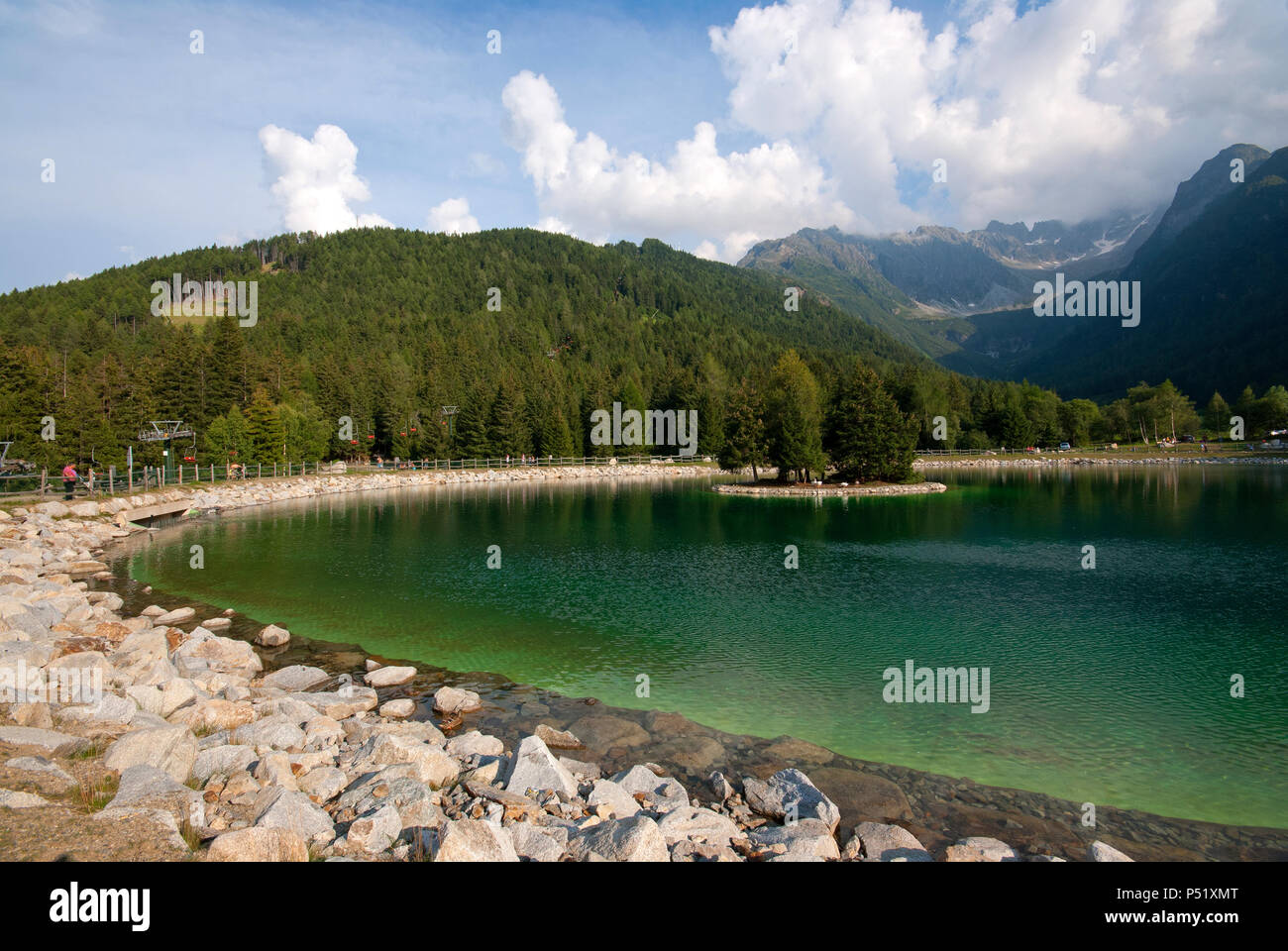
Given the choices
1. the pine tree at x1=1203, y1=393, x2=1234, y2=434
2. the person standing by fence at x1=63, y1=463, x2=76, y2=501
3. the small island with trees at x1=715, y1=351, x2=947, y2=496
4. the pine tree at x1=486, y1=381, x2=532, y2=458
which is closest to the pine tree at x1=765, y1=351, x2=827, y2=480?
the small island with trees at x1=715, y1=351, x2=947, y2=496

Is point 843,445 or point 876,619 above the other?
point 843,445

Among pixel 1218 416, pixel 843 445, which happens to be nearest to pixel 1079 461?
pixel 1218 416

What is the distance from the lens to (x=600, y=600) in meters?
22.5

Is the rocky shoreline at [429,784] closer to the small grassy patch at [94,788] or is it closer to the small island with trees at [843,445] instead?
the small grassy patch at [94,788]

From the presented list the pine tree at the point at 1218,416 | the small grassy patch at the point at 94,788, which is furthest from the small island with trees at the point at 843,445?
the pine tree at the point at 1218,416

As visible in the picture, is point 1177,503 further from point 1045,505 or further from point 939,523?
point 939,523

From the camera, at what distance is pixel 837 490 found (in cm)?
6381

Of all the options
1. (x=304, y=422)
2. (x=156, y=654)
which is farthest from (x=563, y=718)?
(x=304, y=422)

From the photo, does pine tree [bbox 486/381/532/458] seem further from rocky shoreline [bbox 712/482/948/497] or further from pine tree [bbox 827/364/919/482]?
pine tree [bbox 827/364/919/482]

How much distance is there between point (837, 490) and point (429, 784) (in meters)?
58.4

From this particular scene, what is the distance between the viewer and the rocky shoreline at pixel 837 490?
62.3 m

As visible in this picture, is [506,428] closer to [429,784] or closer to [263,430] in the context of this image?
[263,430]

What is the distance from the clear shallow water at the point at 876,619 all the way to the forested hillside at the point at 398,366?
2957cm
